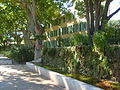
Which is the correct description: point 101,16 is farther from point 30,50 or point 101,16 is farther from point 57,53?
point 30,50

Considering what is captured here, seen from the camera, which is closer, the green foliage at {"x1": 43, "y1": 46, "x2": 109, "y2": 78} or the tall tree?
the green foliage at {"x1": 43, "y1": 46, "x2": 109, "y2": 78}

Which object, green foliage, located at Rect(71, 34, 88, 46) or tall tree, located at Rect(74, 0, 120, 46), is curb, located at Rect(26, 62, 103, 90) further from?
tall tree, located at Rect(74, 0, 120, 46)

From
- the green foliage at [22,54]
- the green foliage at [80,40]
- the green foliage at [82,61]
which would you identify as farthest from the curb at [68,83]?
the green foliage at [22,54]

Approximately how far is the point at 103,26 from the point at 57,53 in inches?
146

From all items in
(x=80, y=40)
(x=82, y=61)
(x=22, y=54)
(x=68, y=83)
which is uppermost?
(x=80, y=40)

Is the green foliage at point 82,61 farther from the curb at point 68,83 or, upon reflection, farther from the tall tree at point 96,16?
the curb at point 68,83

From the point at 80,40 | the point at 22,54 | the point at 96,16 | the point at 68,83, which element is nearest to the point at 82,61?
the point at 80,40

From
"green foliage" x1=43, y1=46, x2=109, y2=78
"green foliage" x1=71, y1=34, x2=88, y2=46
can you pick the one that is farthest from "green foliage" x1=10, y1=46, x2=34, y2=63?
"green foliage" x1=71, y1=34, x2=88, y2=46

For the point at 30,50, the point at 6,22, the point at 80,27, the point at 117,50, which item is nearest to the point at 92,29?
the point at 117,50

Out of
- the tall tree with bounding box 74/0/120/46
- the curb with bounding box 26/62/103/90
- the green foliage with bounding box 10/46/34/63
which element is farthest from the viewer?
the green foliage with bounding box 10/46/34/63

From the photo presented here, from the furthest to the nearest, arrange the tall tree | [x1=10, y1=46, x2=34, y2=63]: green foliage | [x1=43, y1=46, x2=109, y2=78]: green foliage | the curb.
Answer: [x1=10, y1=46, x2=34, y2=63]: green foliage → the tall tree → [x1=43, y1=46, x2=109, y2=78]: green foliage → the curb

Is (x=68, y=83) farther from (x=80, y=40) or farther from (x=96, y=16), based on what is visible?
(x=96, y=16)

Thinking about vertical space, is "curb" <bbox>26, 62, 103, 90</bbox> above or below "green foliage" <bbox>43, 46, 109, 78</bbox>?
below

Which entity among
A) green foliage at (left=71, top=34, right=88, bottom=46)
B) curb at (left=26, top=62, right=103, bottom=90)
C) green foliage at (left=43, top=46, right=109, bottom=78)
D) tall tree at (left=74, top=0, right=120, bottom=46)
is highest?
tall tree at (left=74, top=0, right=120, bottom=46)
